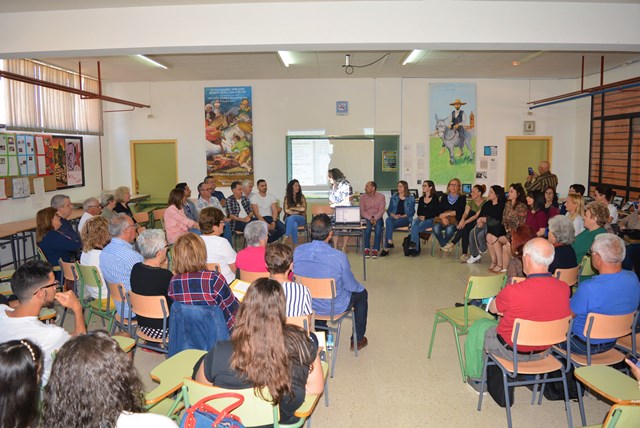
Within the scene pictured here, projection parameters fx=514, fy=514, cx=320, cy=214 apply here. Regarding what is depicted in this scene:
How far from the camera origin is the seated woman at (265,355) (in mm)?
2115

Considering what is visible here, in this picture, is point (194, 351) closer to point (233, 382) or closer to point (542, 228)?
point (233, 382)

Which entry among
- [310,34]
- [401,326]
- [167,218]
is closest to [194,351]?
[401,326]

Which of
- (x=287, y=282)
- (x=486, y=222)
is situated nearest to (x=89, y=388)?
(x=287, y=282)

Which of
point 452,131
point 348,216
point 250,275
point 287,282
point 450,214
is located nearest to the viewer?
point 287,282

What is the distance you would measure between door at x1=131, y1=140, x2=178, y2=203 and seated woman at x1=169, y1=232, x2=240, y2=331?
8.34m

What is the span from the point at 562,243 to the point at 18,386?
4424 mm

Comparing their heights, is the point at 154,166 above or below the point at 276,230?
above

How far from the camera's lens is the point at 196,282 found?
10.4ft

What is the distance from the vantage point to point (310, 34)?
508 centimetres

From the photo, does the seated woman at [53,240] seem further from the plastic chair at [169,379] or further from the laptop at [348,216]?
the laptop at [348,216]

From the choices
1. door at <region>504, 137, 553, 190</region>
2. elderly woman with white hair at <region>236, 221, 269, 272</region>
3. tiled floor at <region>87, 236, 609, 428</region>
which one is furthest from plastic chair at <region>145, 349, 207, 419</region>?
door at <region>504, 137, 553, 190</region>

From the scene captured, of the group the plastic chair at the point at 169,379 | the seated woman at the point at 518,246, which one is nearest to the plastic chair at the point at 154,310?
the plastic chair at the point at 169,379

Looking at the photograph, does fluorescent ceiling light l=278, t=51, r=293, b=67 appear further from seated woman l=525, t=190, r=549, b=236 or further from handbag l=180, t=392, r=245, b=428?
handbag l=180, t=392, r=245, b=428

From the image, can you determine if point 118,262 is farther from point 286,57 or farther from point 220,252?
point 286,57
